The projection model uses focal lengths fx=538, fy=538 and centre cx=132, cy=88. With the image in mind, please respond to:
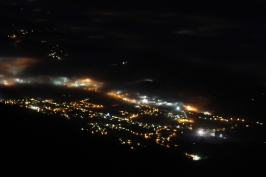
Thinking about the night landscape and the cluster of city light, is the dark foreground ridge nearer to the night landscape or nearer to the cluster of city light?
the night landscape

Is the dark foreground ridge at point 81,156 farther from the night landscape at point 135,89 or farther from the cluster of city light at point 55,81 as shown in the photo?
the cluster of city light at point 55,81

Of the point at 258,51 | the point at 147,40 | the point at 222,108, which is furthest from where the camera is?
the point at 147,40

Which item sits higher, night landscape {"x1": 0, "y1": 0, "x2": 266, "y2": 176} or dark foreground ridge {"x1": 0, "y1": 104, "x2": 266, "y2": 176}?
night landscape {"x1": 0, "y1": 0, "x2": 266, "y2": 176}

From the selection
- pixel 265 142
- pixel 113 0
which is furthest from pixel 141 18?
pixel 265 142

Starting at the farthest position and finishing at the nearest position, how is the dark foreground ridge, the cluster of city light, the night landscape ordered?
the cluster of city light
the night landscape
the dark foreground ridge

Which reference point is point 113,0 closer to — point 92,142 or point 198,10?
point 198,10

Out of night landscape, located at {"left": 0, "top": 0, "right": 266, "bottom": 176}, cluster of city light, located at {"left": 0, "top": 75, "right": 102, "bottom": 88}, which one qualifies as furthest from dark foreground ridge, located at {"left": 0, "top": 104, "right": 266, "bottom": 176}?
cluster of city light, located at {"left": 0, "top": 75, "right": 102, "bottom": 88}

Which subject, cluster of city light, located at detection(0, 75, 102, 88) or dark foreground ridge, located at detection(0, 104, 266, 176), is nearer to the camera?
dark foreground ridge, located at detection(0, 104, 266, 176)

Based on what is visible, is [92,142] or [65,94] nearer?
[92,142]

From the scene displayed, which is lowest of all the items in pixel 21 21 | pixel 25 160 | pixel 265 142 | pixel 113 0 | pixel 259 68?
pixel 25 160
